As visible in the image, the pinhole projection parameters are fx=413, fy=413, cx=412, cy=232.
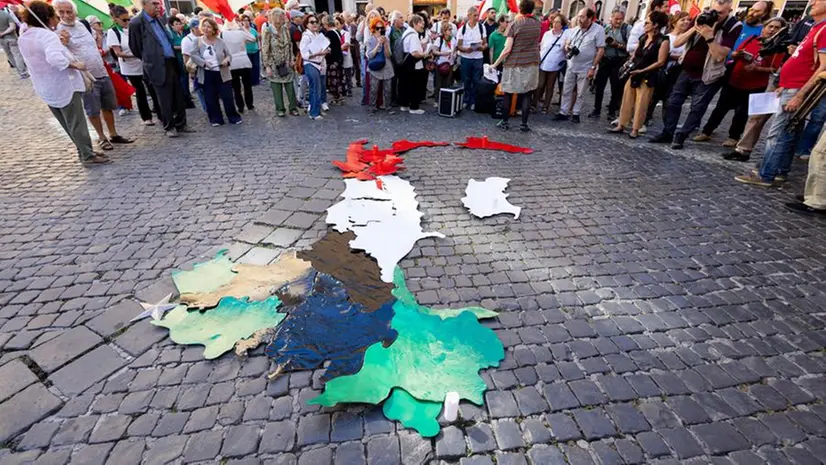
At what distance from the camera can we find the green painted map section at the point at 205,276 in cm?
327

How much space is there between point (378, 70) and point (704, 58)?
581cm

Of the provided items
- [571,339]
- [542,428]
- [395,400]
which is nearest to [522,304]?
[571,339]

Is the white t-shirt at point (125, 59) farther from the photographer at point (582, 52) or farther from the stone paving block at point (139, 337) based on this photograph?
the photographer at point (582, 52)

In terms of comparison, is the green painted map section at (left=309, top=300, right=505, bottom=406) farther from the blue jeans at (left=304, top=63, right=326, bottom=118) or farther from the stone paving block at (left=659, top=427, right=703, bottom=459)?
the blue jeans at (left=304, top=63, right=326, bottom=118)

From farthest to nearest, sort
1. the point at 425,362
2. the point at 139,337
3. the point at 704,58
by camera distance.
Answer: the point at 704,58 < the point at 139,337 < the point at 425,362

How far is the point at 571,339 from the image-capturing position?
2826 millimetres

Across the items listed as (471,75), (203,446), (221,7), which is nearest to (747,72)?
(471,75)

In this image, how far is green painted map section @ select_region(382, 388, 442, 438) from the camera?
7.25ft

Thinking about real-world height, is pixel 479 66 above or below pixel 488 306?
above

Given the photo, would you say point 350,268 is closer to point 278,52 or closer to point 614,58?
point 278,52

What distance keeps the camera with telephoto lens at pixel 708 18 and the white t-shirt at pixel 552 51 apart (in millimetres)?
2712

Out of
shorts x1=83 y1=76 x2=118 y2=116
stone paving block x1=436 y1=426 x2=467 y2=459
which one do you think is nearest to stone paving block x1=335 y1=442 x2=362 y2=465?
stone paving block x1=436 y1=426 x2=467 y2=459

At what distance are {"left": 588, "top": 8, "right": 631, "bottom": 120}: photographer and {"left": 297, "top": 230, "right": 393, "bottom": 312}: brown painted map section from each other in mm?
7022

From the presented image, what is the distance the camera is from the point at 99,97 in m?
6.44
